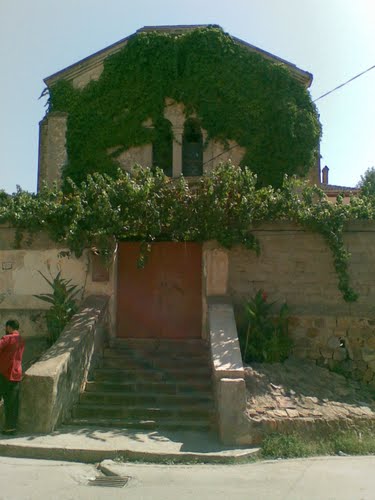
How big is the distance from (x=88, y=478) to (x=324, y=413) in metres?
3.56

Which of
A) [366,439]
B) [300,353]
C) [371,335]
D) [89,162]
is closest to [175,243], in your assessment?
[300,353]

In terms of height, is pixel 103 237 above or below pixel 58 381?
above

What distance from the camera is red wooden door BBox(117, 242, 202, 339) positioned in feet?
38.5

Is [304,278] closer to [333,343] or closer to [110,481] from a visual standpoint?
[333,343]

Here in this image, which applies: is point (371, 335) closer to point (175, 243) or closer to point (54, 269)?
point (175, 243)

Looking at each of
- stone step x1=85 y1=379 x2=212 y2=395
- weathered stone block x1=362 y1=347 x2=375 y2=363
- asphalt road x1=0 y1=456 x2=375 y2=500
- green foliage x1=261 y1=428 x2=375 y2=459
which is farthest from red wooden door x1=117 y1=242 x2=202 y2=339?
asphalt road x1=0 y1=456 x2=375 y2=500

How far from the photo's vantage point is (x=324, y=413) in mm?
8570

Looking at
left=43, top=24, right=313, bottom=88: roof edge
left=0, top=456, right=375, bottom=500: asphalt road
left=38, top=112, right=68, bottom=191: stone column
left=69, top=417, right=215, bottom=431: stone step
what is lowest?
left=0, top=456, right=375, bottom=500: asphalt road

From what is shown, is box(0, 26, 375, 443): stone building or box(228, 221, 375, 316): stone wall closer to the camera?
box(0, 26, 375, 443): stone building

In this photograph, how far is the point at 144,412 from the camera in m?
9.03

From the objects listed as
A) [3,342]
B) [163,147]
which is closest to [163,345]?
[3,342]

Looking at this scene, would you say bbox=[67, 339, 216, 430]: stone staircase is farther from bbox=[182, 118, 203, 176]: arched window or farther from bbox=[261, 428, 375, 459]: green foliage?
bbox=[182, 118, 203, 176]: arched window

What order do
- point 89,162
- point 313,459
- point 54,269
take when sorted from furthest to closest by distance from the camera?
1. point 89,162
2. point 54,269
3. point 313,459

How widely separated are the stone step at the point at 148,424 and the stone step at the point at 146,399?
18.3 inches
